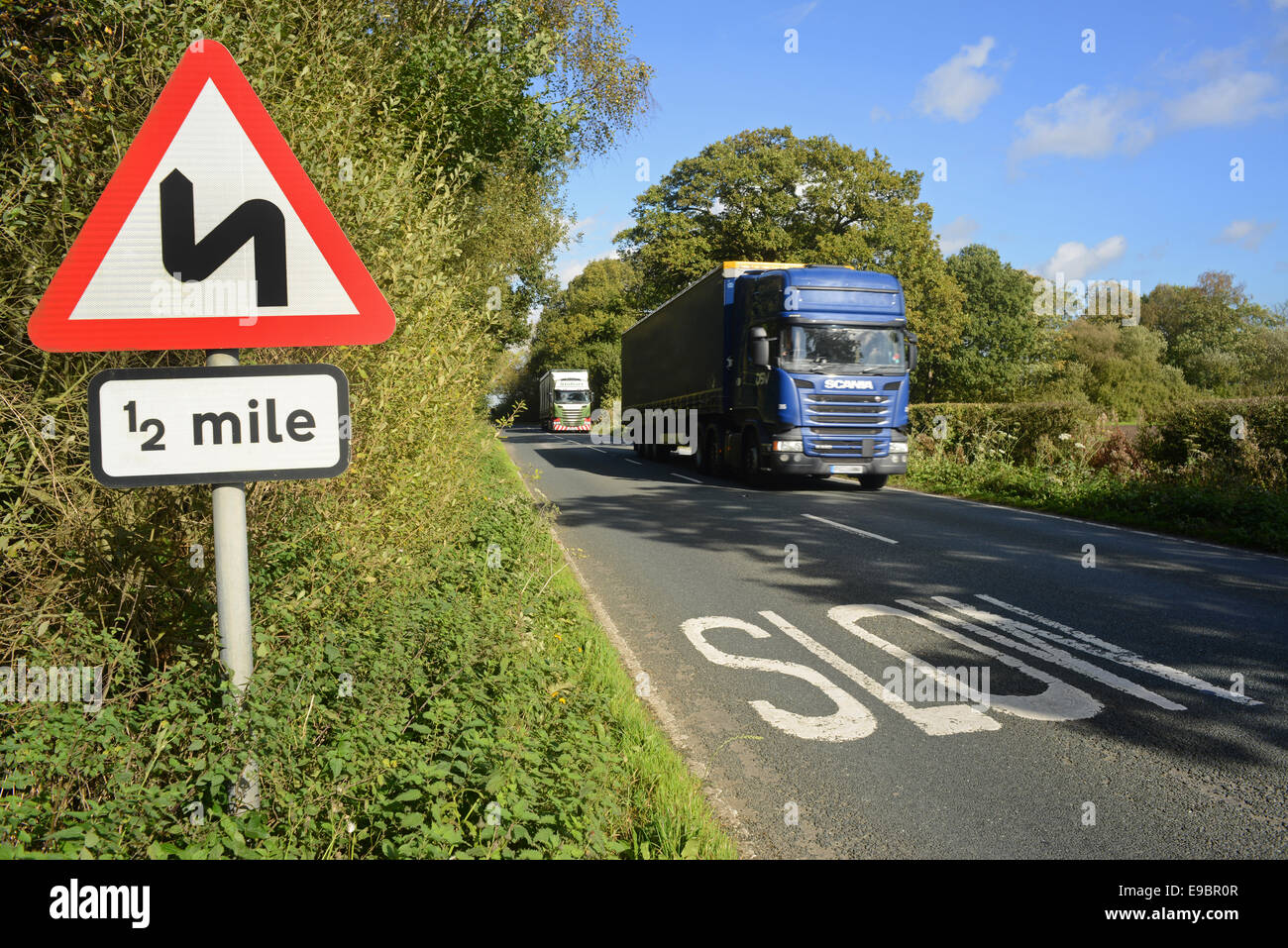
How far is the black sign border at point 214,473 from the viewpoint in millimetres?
2340

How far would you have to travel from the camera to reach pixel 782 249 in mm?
40062

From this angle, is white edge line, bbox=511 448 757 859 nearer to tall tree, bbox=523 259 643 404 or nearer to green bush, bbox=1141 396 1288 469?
green bush, bbox=1141 396 1288 469

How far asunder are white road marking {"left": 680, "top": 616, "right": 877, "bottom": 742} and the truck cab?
10.0 m

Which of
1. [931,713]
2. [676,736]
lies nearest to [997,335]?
[931,713]

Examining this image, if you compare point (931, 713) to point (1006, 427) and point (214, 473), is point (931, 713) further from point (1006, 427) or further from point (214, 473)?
point (1006, 427)

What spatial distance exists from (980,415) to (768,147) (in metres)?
26.6

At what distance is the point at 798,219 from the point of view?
4119 cm

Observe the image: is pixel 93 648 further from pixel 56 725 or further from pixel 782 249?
pixel 782 249

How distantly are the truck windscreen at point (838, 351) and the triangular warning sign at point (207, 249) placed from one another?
14.1 m

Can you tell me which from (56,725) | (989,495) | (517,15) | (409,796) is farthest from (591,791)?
(989,495)

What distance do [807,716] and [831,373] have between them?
39.4 feet

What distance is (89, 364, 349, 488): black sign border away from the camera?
92.1 inches

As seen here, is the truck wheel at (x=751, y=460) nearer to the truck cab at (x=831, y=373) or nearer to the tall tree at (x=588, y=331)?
Result: the truck cab at (x=831, y=373)

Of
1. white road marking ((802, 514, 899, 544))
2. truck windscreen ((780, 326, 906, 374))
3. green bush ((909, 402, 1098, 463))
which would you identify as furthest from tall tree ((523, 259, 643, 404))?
white road marking ((802, 514, 899, 544))
